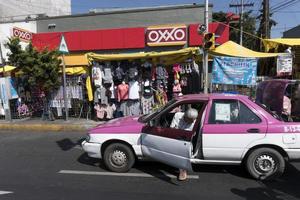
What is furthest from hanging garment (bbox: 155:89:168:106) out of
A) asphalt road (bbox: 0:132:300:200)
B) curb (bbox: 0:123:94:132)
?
asphalt road (bbox: 0:132:300:200)

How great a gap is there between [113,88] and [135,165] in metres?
6.25

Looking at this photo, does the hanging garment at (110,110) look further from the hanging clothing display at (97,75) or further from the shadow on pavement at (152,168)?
the shadow on pavement at (152,168)

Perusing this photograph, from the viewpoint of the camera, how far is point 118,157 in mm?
7199

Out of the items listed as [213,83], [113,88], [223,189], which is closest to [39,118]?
[113,88]

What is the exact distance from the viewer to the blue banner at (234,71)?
1289 centimetres

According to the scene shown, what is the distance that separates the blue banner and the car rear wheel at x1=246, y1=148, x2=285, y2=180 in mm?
6627

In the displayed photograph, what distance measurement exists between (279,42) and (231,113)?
25.1ft

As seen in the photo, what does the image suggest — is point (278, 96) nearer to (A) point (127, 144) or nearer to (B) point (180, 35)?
(A) point (127, 144)

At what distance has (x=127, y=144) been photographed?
281 inches

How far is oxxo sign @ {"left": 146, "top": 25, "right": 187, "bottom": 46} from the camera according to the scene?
24094mm

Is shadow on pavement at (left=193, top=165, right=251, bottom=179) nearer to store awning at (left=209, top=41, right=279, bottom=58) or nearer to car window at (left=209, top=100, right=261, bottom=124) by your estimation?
car window at (left=209, top=100, right=261, bottom=124)

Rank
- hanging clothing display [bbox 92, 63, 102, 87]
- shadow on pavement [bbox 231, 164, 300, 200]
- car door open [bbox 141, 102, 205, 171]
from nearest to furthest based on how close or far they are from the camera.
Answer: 1. shadow on pavement [bbox 231, 164, 300, 200]
2. car door open [bbox 141, 102, 205, 171]
3. hanging clothing display [bbox 92, 63, 102, 87]

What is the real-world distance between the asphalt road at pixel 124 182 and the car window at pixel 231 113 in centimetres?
104

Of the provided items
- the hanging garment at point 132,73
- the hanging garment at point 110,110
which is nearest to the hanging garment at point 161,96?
the hanging garment at point 132,73
